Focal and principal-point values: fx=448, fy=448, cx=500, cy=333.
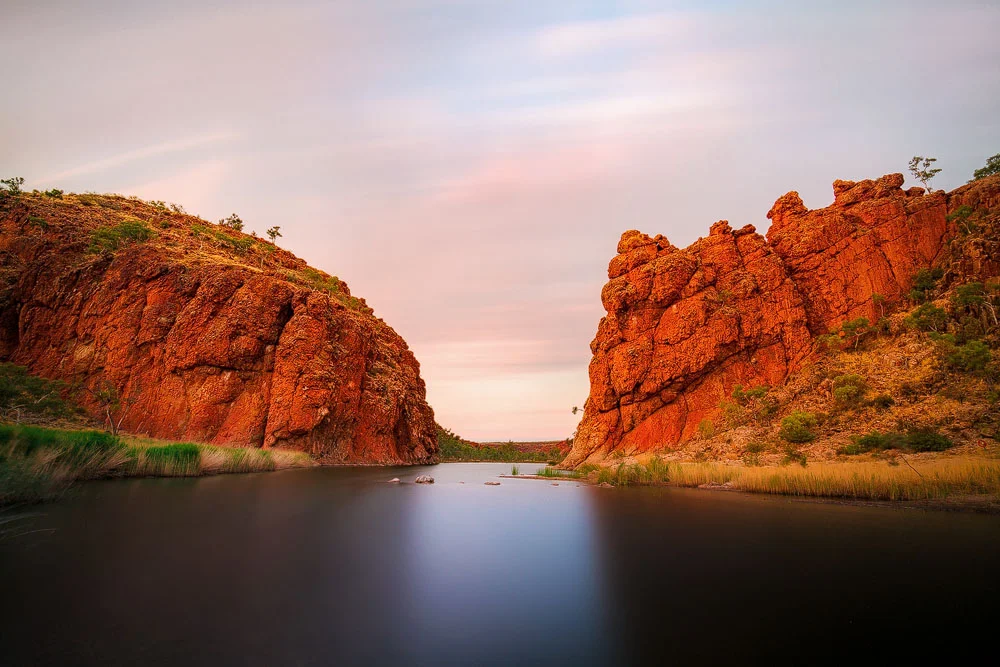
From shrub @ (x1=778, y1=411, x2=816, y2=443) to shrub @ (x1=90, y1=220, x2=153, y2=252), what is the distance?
2714 inches

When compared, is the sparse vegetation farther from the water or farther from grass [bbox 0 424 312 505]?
the water

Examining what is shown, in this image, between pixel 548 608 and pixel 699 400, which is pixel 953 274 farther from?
pixel 548 608

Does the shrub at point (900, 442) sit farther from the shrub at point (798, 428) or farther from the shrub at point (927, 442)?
the shrub at point (798, 428)

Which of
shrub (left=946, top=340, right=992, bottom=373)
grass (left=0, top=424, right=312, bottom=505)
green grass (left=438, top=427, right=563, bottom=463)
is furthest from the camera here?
green grass (left=438, top=427, right=563, bottom=463)

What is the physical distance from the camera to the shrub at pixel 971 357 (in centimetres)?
2638

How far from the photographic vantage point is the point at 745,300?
1907 inches

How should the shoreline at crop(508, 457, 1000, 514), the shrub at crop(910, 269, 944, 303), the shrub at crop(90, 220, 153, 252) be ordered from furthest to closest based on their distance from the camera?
the shrub at crop(90, 220, 153, 252)
the shrub at crop(910, 269, 944, 303)
the shoreline at crop(508, 457, 1000, 514)

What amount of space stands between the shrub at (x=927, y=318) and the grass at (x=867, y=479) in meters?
18.5

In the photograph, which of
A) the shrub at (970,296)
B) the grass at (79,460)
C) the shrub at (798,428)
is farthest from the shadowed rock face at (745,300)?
the grass at (79,460)

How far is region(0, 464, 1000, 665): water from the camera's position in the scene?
561cm

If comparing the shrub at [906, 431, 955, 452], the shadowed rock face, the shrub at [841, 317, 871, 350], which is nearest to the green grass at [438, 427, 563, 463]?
the shadowed rock face

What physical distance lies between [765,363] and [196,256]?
66.5 meters

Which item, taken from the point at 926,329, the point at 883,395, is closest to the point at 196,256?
the point at 883,395

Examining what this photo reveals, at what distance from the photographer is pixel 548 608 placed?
24.1 feet
